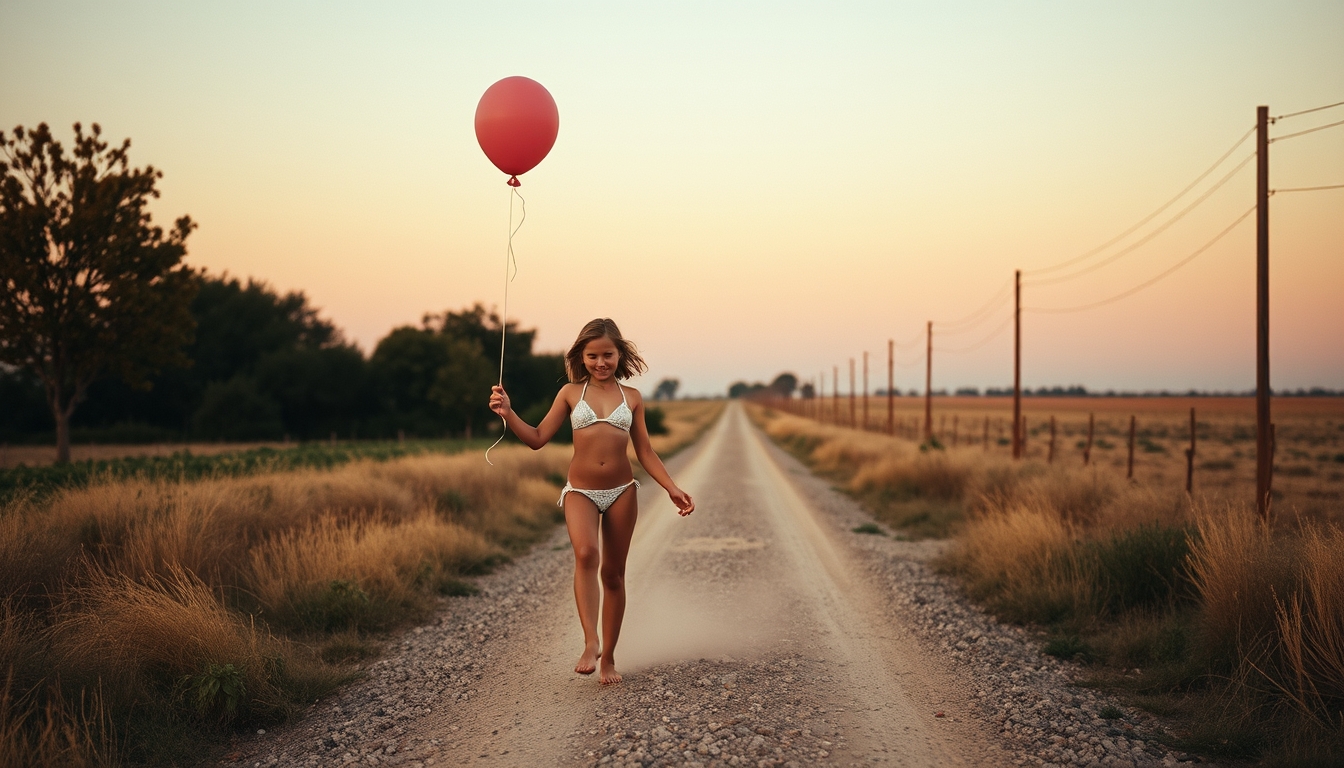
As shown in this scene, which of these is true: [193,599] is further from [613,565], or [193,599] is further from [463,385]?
[463,385]

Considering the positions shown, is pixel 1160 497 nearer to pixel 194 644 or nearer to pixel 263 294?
pixel 194 644

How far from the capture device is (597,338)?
190 inches

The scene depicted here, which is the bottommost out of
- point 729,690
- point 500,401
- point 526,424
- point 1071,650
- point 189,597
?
point 1071,650

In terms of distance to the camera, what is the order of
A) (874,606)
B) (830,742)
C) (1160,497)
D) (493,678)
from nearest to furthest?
(830,742), (493,678), (874,606), (1160,497)

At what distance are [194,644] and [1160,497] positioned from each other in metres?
10.5

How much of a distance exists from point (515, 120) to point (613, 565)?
3.47 metres

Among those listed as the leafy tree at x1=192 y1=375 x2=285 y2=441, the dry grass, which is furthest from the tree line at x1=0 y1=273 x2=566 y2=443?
the dry grass

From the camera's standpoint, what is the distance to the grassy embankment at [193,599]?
3.95 m

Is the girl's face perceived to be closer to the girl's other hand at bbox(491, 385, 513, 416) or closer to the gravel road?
the girl's other hand at bbox(491, 385, 513, 416)

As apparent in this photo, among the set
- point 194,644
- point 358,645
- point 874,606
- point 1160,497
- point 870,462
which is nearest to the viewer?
point 194,644

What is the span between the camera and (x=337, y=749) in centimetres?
414

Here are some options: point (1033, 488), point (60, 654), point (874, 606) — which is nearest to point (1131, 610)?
point (874, 606)

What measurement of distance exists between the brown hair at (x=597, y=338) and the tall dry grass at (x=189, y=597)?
2.79m

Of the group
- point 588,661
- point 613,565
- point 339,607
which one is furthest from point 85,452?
point 613,565
